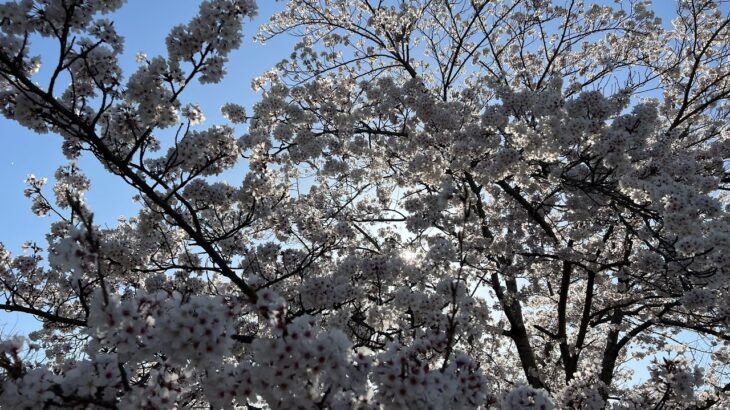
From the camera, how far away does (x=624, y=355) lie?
1625 cm

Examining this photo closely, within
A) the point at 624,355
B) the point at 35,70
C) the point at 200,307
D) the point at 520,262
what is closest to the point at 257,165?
the point at 35,70

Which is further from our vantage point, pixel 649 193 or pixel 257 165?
pixel 257 165

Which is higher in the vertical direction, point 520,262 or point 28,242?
point 520,262

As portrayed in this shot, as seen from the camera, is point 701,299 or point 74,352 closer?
point 701,299

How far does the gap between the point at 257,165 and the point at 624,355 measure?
1612 centimetres

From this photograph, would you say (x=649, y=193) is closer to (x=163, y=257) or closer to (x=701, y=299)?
(x=701, y=299)

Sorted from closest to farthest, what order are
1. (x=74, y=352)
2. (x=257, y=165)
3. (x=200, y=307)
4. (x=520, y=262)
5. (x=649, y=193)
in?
(x=200, y=307) → (x=649, y=193) → (x=257, y=165) → (x=74, y=352) → (x=520, y=262)

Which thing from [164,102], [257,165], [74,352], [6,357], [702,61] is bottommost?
[6,357]

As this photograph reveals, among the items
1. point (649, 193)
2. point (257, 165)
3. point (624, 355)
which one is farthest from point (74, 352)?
point (624, 355)

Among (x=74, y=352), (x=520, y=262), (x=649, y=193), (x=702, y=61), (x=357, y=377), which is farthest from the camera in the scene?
(x=702, y=61)

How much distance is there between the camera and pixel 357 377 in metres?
3.11

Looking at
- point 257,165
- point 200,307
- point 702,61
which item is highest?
point 702,61

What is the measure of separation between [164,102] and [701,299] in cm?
878

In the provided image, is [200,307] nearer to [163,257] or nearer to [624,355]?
[163,257]
